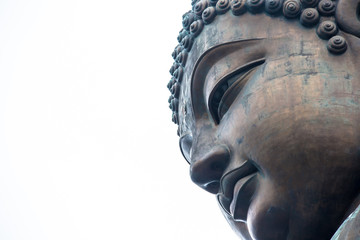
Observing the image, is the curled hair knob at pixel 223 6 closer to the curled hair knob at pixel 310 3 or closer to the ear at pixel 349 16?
the curled hair knob at pixel 310 3

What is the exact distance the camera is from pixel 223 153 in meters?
5.02

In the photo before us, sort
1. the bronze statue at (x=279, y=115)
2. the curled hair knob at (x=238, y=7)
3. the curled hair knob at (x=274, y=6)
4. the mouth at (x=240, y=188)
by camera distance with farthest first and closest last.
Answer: the curled hair knob at (x=238, y=7), the curled hair knob at (x=274, y=6), the mouth at (x=240, y=188), the bronze statue at (x=279, y=115)

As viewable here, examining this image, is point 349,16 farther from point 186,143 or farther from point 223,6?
point 186,143

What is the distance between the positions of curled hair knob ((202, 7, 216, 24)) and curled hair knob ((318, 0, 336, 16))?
81 centimetres

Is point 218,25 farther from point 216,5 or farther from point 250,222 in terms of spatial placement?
point 250,222

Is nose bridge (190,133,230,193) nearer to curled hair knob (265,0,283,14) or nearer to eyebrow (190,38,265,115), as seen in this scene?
eyebrow (190,38,265,115)

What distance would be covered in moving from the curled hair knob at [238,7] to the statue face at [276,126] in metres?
0.05

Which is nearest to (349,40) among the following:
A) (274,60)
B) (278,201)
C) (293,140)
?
(274,60)

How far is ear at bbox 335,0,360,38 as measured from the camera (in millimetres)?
4977

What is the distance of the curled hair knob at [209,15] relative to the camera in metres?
5.52

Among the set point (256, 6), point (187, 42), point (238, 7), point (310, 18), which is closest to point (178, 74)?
point (187, 42)

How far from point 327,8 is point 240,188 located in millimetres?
1367

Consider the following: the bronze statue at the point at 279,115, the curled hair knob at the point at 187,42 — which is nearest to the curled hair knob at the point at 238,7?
the bronze statue at the point at 279,115

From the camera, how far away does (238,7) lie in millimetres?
5383
